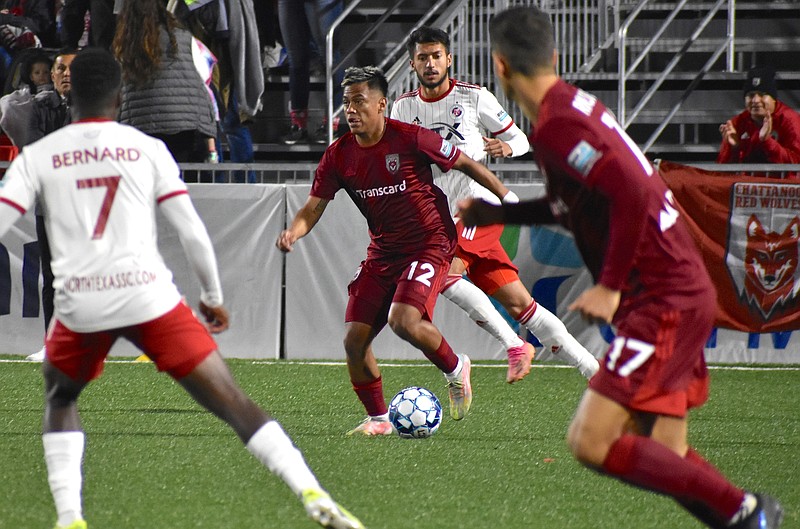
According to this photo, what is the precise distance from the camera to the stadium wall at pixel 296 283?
10.5 metres

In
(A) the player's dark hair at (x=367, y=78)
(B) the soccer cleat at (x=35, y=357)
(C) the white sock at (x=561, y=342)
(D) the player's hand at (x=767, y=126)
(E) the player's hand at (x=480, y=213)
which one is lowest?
(B) the soccer cleat at (x=35, y=357)

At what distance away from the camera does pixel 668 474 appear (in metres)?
3.85

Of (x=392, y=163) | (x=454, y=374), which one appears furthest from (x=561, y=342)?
(x=392, y=163)

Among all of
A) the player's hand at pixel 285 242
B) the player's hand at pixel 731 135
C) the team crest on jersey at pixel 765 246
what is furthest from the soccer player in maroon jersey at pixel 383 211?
the player's hand at pixel 731 135

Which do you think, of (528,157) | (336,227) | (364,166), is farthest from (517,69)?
(528,157)

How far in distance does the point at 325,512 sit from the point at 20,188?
1536mm

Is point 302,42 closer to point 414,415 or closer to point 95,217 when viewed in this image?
point 414,415

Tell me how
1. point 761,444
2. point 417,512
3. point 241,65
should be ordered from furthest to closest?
point 241,65
point 761,444
point 417,512

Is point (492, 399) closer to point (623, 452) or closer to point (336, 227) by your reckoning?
point (336, 227)

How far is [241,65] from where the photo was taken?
11133 mm

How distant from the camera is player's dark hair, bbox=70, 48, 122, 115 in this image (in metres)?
4.36

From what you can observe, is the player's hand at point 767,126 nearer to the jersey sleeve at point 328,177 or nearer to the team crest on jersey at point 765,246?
the team crest on jersey at point 765,246

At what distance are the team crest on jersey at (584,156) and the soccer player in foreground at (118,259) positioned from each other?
1.34m

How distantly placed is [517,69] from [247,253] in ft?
22.3
